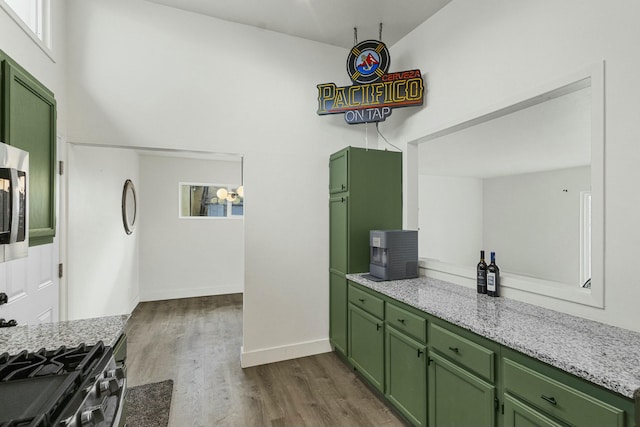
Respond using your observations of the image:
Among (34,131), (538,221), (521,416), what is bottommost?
(521,416)

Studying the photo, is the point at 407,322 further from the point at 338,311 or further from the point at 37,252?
the point at 37,252

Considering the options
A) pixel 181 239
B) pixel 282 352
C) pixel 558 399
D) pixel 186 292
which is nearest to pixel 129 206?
pixel 181 239

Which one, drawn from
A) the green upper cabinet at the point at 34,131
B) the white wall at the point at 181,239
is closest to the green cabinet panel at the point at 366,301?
the green upper cabinet at the point at 34,131

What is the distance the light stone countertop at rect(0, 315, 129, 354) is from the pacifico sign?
2.40 m

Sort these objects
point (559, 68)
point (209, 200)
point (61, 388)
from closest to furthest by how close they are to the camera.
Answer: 1. point (61, 388)
2. point (559, 68)
3. point (209, 200)

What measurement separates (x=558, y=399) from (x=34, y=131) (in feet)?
8.53

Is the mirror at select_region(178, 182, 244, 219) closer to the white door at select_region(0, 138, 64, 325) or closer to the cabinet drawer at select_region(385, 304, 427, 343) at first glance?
the white door at select_region(0, 138, 64, 325)

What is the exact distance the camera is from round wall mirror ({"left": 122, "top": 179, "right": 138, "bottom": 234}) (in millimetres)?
4348

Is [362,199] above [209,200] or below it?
below

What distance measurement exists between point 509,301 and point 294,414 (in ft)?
5.49

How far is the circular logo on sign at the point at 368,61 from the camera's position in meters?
2.79

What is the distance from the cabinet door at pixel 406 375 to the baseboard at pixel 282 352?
42.6 inches

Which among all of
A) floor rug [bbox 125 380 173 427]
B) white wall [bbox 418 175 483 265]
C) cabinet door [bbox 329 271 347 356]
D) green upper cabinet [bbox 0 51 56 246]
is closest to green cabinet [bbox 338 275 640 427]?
cabinet door [bbox 329 271 347 356]

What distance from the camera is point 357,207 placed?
2812 mm
